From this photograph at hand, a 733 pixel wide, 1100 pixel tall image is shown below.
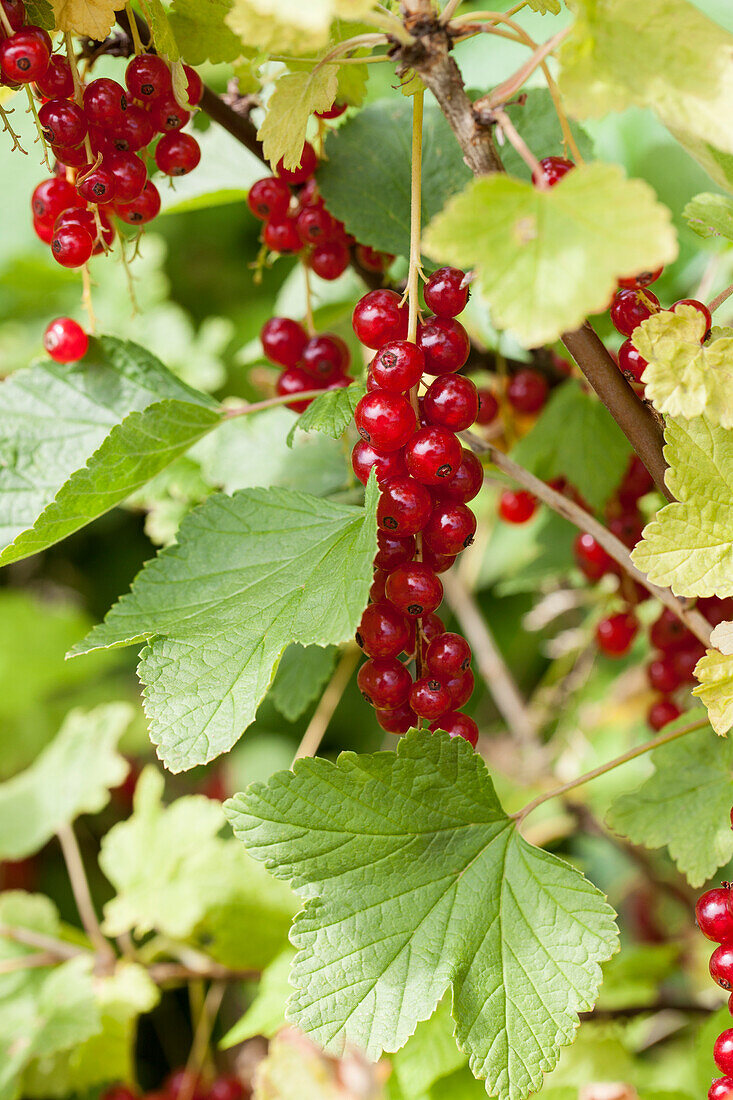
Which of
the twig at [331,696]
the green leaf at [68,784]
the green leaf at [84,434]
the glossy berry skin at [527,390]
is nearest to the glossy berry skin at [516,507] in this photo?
the glossy berry skin at [527,390]

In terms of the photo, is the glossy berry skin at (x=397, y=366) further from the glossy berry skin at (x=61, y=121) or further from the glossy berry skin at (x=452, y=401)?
the glossy berry skin at (x=61, y=121)

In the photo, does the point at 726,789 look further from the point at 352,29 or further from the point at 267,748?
the point at 267,748

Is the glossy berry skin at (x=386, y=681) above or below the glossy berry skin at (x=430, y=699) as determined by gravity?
below

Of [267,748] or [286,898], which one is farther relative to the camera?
[267,748]

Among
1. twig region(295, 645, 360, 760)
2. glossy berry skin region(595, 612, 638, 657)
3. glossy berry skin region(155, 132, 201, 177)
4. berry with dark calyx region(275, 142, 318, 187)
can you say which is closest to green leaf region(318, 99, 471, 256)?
berry with dark calyx region(275, 142, 318, 187)

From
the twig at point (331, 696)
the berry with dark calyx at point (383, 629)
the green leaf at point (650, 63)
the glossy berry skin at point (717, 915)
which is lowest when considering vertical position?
the twig at point (331, 696)

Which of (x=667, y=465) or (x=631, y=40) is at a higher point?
(x=631, y=40)

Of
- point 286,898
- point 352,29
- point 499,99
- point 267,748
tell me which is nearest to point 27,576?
point 267,748
